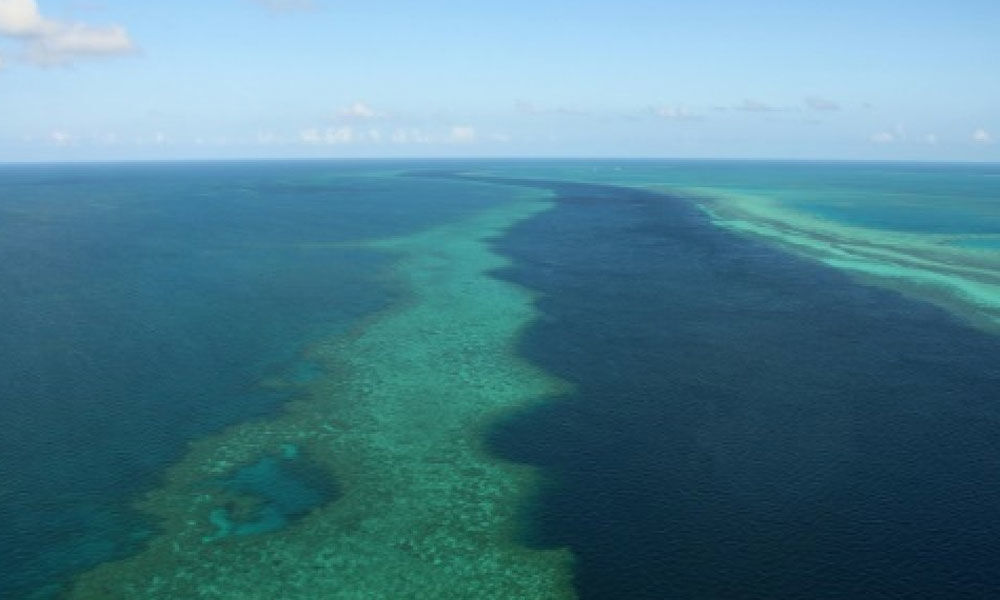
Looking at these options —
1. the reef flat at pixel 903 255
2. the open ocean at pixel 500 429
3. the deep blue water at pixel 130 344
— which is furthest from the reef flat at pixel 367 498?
the reef flat at pixel 903 255

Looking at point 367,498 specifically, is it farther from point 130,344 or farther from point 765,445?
point 130,344

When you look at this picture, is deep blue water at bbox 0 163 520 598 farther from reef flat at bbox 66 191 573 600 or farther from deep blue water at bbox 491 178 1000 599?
deep blue water at bbox 491 178 1000 599

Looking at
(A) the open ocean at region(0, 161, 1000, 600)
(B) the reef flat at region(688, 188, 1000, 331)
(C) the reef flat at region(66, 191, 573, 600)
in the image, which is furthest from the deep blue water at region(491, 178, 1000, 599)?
(B) the reef flat at region(688, 188, 1000, 331)

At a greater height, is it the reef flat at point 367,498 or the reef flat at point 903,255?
the reef flat at point 903,255

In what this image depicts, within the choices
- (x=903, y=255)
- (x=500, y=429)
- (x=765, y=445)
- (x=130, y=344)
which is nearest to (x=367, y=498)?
(x=500, y=429)

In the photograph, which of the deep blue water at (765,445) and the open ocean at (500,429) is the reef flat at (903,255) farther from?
the deep blue water at (765,445)

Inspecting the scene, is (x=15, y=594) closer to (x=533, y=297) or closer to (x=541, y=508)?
(x=541, y=508)

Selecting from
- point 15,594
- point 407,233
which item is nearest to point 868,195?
point 407,233
